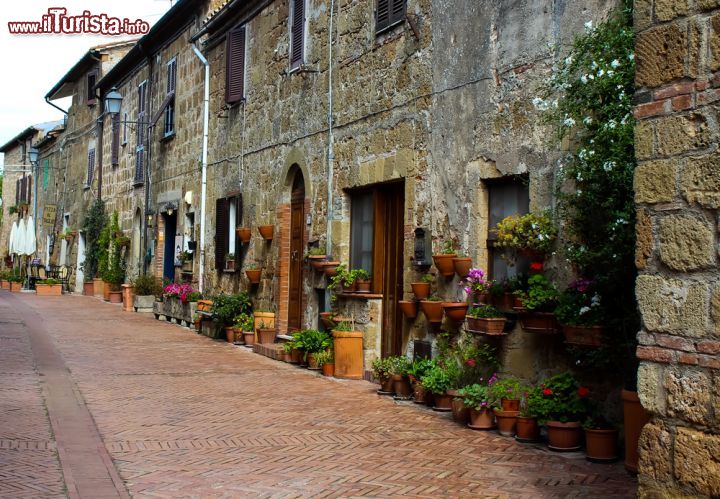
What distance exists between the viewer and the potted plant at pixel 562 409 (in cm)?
601

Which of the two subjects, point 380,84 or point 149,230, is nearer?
point 380,84

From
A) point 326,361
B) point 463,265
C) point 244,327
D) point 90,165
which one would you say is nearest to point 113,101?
point 90,165

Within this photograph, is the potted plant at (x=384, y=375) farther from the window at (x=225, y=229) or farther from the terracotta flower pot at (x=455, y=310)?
the window at (x=225, y=229)

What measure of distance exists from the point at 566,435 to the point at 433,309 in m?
2.33

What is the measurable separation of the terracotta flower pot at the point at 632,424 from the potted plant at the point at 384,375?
346 centimetres

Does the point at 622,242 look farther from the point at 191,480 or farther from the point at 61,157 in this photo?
the point at 61,157

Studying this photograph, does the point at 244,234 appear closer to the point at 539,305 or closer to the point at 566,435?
the point at 539,305

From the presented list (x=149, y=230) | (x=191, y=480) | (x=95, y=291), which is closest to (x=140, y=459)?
(x=191, y=480)

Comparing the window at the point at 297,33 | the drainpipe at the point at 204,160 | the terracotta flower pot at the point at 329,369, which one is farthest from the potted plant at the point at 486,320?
the drainpipe at the point at 204,160

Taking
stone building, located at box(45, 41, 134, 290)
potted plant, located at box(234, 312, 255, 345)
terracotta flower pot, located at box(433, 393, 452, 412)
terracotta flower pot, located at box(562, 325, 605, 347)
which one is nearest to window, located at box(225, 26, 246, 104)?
potted plant, located at box(234, 312, 255, 345)

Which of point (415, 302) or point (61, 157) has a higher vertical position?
point (61, 157)

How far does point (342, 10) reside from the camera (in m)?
10.7

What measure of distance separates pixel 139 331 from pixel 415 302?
7.78 metres

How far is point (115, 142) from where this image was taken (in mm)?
23875
